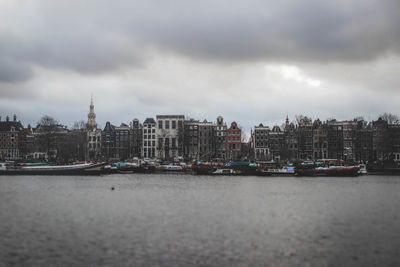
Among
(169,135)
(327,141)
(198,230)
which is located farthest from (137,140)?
(198,230)

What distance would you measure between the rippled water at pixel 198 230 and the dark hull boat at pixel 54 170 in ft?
145

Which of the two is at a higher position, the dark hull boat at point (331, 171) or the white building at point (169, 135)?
the white building at point (169, 135)

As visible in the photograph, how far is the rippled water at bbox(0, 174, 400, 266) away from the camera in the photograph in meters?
28.6

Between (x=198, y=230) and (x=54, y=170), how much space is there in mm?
75880

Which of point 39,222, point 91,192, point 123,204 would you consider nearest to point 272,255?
point 39,222

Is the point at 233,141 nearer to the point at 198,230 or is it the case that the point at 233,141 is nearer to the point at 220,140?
the point at 220,140

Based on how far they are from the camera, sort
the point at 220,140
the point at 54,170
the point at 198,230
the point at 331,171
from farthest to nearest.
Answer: the point at 220,140, the point at 54,170, the point at 331,171, the point at 198,230

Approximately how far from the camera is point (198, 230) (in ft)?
121

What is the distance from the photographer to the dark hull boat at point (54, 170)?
343ft

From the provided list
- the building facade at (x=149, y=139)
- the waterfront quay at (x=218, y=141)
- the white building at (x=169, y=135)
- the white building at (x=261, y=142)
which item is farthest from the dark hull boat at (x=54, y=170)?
the white building at (x=261, y=142)

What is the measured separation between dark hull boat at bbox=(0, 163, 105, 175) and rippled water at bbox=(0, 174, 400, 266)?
44.1 m

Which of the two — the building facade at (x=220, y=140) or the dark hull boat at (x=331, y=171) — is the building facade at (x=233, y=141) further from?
the dark hull boat at (x=331, y=171)

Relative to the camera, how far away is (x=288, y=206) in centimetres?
5125

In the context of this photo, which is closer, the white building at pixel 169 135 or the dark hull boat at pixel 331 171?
the dark hull boat at pixel 331 171
